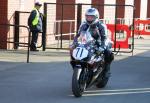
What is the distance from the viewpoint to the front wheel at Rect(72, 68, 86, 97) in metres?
10.3

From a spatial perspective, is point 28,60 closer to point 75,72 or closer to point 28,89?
point 28,89

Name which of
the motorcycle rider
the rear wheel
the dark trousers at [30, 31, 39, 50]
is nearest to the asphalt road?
the rear wheel

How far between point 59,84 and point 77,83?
1.81 m

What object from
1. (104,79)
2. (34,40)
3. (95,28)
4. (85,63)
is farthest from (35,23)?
(85,63)

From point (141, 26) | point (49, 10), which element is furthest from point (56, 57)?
point (141, 26)

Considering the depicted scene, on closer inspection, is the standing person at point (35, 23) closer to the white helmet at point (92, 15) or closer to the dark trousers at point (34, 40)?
the dark trousers at point (34, 40)

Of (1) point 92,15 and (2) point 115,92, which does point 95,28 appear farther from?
(2) point 115,92

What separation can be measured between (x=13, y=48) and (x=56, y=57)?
2523mm

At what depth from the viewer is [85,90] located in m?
11.3

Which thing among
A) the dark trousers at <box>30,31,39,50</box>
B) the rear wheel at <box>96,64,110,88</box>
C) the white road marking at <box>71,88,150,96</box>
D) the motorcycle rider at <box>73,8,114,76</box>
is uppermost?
the motorcycle rider at <box>73,8,114,76</box>

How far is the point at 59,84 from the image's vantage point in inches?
474

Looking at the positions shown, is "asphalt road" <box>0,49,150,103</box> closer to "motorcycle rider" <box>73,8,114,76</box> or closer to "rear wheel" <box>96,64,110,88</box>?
"rear wheel" <box>96,64,110,88</box>

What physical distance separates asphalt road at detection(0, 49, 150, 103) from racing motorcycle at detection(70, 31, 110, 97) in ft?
0.79

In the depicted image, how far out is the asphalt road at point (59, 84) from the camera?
1034cm
